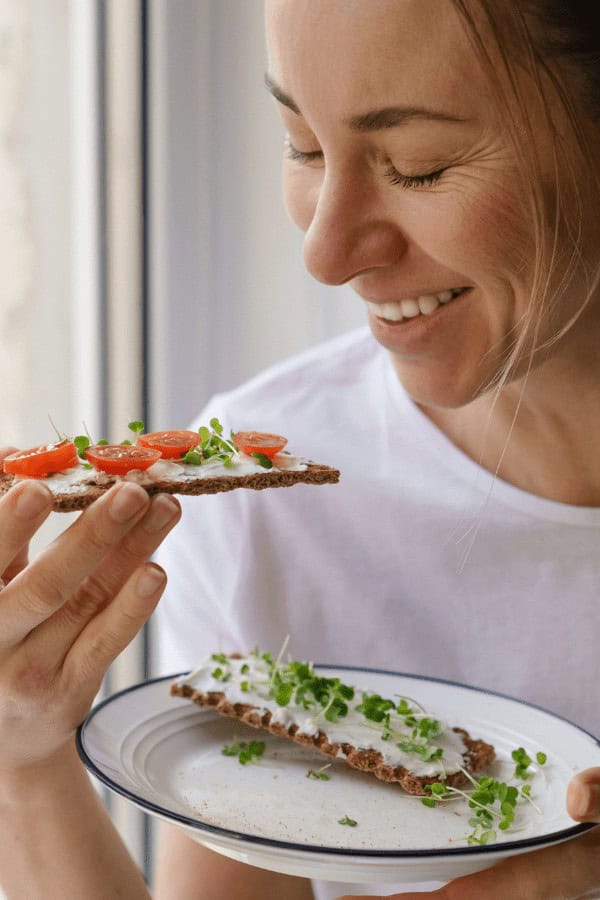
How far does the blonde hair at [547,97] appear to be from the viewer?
48.0 inches

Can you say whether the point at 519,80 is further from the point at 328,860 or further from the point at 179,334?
the point at 179,334

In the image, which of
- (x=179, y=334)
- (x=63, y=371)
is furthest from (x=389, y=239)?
(x=179, y=334)

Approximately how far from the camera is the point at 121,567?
4.36ft

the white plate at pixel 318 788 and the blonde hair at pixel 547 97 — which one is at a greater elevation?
the blonde hair at pixel 547 97

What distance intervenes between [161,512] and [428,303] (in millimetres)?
478

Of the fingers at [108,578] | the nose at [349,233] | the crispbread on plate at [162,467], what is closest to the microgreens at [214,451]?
the crispbread on plate at [162,467]

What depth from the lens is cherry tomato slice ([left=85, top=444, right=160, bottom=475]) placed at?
1.32m

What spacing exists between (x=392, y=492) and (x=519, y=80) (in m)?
0.77

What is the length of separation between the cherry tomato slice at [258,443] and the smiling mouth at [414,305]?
0.77ft

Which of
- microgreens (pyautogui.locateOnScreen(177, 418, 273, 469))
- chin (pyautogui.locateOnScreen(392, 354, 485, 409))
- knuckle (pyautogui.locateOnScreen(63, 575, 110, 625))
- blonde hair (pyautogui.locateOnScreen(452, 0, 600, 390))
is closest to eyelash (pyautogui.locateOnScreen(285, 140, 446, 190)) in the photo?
blonde hair (pyautogui.locateOnScreen(452, 0, 600, 390))

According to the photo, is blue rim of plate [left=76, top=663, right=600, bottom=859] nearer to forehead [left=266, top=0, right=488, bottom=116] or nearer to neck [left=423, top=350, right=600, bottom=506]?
neck [left=423, top=350, right=600, bottom=506]

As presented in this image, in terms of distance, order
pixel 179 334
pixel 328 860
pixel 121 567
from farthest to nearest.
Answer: pixel 179 334 → pixel 121 567 → pixel 328 860

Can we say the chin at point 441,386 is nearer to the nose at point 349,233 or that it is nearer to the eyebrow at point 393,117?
the nose at point 349,233

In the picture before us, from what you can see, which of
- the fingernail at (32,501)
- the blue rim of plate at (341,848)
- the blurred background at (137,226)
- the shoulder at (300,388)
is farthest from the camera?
the blurred background at (137,226)
